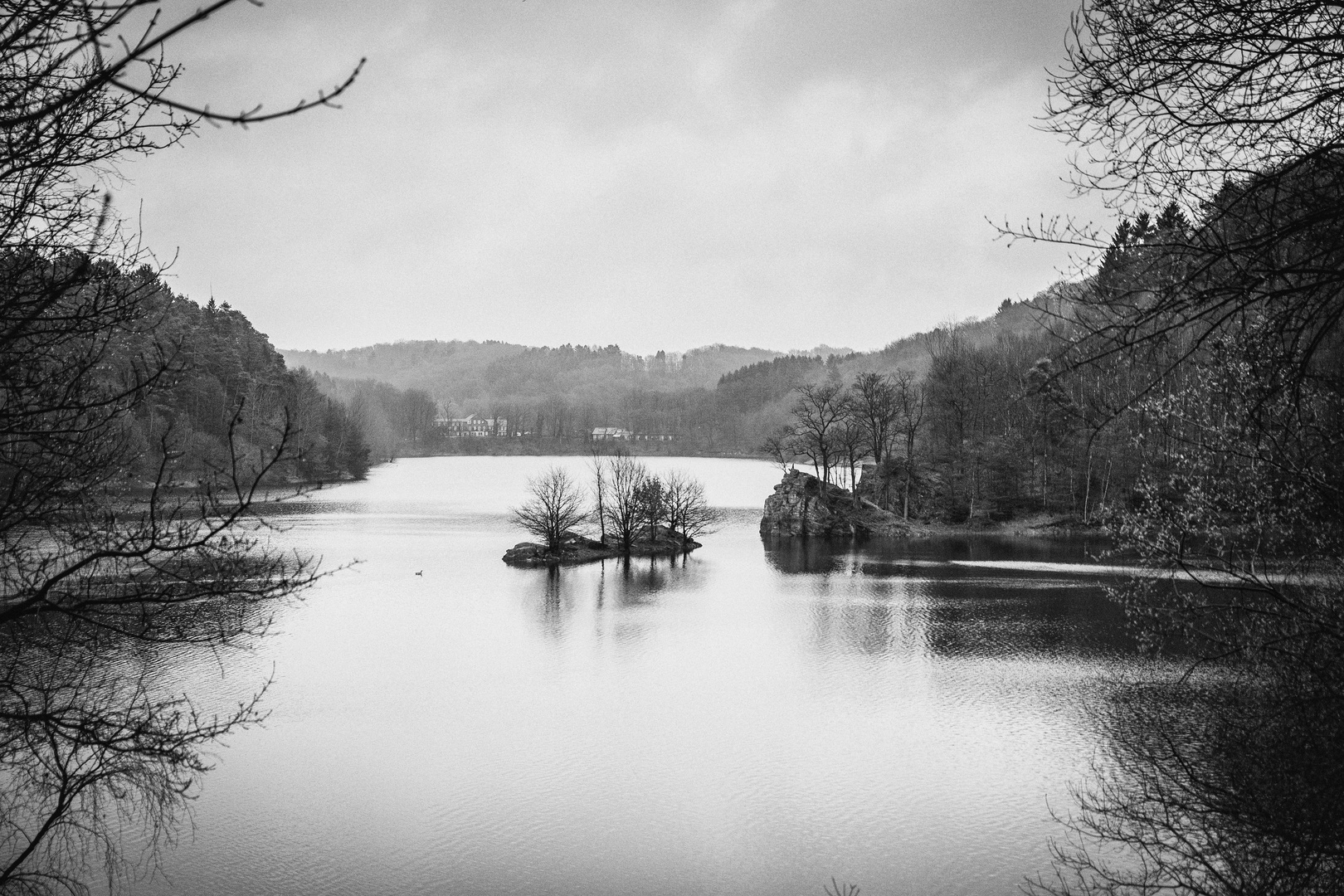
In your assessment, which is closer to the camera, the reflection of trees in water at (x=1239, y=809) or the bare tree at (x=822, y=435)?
the reflection of trees in water at (x=1239, y=809)

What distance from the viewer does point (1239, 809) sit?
7.69m

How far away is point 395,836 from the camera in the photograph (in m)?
13.1

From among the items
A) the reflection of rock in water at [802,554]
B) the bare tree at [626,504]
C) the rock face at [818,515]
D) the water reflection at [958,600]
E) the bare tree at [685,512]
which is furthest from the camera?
the rock face at [818,515]

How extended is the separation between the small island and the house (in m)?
112

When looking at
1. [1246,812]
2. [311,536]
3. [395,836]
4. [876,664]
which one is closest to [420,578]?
[311,536]

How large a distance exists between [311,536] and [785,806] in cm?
3202

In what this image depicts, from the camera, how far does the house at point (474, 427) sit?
154 m

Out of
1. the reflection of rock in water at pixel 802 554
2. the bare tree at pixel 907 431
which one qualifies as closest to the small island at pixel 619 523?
the reflection of rock in water at pixel 802 554

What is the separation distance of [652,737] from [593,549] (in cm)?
2258

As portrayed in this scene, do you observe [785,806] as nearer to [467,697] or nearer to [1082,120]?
[467,697]

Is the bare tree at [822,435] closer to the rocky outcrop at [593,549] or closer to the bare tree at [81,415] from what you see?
the rocky outcrop at [593,549]

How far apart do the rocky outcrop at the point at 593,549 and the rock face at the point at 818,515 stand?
244 inches

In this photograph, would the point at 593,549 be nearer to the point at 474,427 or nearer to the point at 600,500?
the point at 600,500

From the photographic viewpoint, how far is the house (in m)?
154
